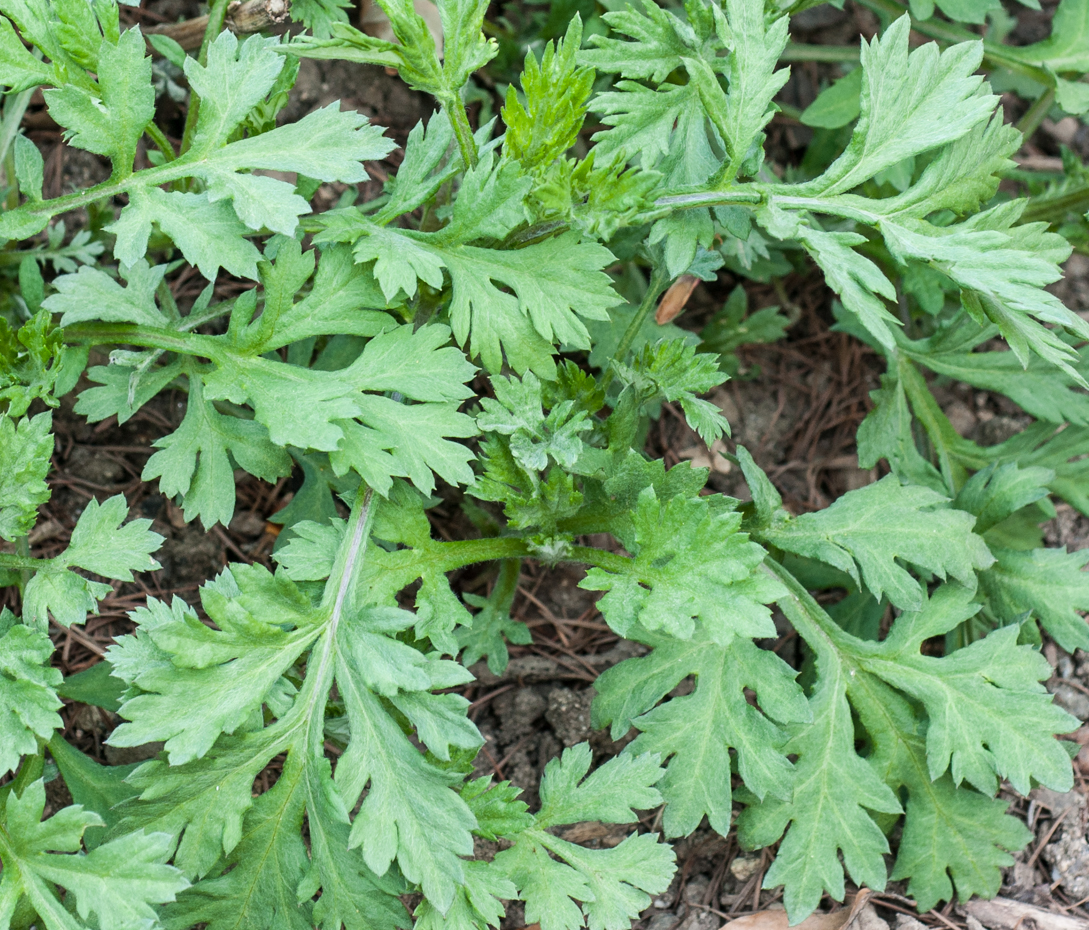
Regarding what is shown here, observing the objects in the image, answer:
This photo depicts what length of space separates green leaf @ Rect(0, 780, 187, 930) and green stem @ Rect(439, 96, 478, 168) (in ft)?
4.70

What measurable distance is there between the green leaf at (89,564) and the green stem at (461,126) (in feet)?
3.32

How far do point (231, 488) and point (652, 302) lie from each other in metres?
1.04

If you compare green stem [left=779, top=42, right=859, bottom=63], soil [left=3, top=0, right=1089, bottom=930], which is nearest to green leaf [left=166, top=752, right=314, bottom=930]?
soil [left=3, top=0, right=1089, bottom=930]

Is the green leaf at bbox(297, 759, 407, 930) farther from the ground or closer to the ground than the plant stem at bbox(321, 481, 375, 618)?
closer to the ground

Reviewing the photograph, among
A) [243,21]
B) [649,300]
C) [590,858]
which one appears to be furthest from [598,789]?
[243,21]

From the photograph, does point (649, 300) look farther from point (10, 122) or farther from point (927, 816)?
point (10, 122)

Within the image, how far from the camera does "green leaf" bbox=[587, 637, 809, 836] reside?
2.05 m

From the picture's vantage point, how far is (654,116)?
2125 millimetres

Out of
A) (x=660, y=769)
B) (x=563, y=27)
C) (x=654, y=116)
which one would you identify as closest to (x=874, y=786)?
(x=660, y=769)

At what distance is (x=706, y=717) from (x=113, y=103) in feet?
5.69

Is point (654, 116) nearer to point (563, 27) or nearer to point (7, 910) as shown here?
point (563, 27)

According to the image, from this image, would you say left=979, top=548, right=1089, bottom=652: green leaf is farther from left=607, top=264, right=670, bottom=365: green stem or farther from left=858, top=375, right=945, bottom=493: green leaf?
left=607, top=264, right=670, bottom=365: green stem

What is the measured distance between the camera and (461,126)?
6.51 ft

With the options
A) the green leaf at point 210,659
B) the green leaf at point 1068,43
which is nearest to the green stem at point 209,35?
the green leaf at point 210,659
